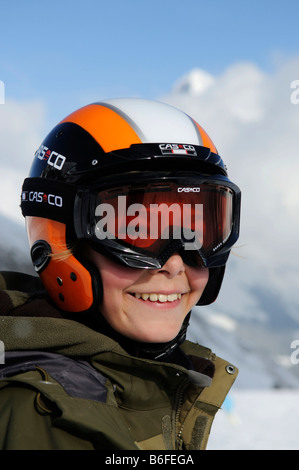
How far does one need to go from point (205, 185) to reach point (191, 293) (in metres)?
0.50

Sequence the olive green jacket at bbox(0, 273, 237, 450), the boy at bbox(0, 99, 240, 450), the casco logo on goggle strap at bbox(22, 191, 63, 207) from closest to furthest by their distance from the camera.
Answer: the olive green jacket at bbox(0, 273, 237, 450) < the boy at bbox(0, 99, 240, 450) < the casco logo on goggle strap at bbox(22, 191, 63, 207)

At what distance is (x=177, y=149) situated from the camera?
212 centimetres

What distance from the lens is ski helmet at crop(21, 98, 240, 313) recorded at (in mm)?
2039

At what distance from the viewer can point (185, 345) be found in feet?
8.65

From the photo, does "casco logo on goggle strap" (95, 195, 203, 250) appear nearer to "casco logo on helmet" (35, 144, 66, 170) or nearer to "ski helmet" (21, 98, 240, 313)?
"ski helmet" (21, 98, 240, 313)

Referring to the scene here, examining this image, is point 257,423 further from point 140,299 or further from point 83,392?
point 83,392

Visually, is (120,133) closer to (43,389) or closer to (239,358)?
(43,389)

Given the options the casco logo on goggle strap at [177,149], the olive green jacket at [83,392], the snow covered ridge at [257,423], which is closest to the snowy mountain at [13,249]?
the snow covered ridge at [257,423]

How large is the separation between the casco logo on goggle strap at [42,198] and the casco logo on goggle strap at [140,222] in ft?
0.65

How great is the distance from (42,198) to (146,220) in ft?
1.63

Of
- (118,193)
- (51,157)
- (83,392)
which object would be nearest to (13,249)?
(51,157)

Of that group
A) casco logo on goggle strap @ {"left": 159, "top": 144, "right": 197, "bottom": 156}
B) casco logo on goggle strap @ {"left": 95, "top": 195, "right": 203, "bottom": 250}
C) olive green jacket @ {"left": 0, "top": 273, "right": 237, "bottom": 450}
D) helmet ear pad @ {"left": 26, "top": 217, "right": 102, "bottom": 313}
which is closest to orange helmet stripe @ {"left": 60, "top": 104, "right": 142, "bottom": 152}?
casco logo on goggle strap @ {"left": 159, "top": 144, "right": 197, "bottom": 156}

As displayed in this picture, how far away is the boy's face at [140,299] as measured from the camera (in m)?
2.03

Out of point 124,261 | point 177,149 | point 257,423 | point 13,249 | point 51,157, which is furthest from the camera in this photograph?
point 13,249
